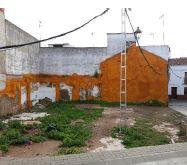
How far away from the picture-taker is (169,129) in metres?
14.9

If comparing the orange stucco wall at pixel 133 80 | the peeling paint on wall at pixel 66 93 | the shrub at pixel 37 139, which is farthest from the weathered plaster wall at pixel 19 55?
the shrub at pixel 37 139

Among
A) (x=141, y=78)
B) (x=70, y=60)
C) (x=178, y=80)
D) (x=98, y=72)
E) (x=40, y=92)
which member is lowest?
(x=40, y=92)

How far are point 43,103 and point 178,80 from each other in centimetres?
2261

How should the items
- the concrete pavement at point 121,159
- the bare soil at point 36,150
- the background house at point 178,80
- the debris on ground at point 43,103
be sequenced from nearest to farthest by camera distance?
the concrete pavement at point 121,159 < the bare soil at point 36,150 < the debris on ground at point 43,103 < the background house at point 178,80

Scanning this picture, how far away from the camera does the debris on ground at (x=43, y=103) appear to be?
24.0m

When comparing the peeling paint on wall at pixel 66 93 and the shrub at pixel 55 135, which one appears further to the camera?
the peeling paint on wall at pixel 66 93

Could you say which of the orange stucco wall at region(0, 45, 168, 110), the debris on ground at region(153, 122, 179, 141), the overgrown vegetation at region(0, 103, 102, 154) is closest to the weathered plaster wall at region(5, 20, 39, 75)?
the orange stucco wall at region(0, 45, 168, 110)

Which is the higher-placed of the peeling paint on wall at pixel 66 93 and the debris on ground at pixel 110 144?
the peeling paint on wall at pixel 66 93

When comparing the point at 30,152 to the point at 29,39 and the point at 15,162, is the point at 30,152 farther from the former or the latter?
the point at 29,39

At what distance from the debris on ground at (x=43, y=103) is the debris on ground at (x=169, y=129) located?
10.1 m

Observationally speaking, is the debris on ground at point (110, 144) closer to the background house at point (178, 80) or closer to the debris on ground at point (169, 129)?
the debris on ground at point (169, 129)

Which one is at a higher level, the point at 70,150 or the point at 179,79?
the point at 179,79

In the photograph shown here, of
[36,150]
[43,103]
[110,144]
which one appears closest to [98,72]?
[43,103]

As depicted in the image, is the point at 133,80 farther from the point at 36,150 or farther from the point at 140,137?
the point at 36,150
